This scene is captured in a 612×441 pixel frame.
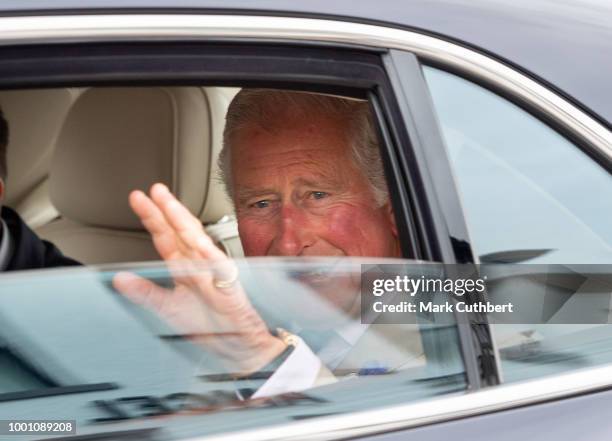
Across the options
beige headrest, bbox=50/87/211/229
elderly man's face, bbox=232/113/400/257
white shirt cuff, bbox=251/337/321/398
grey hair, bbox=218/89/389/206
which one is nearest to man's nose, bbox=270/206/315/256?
elderly man's face, bbox=232/113/400/257

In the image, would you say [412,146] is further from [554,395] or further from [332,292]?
[554,395]

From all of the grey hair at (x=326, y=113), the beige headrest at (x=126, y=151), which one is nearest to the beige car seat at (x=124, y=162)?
the beige headrest at (x=126, y=151)

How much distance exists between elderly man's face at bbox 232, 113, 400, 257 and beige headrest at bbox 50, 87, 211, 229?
0.54 metres

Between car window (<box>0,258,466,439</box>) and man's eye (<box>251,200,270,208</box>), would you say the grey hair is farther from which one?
car window (<box>0,258,466,439</box>)

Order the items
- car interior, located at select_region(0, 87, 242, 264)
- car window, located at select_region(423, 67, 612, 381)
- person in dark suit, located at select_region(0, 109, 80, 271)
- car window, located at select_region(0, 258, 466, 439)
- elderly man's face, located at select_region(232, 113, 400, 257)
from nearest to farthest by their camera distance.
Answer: car window, located at select_region(0, 258, 466, 439) → car window, located at select_region(423, 67, 612, 381) → elderly man's face, located at select_region(232, 113, 400, 257) → person in dark suit, located at select_region(0, 109, 80, 271) → car interior, located at select_region(0, 87, 242, 264)

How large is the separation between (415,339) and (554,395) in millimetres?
229

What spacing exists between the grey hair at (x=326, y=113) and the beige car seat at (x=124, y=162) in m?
0.57

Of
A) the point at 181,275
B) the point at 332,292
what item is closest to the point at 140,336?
the point at 181,275

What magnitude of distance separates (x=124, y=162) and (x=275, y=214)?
2.77ft

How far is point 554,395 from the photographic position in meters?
1.67

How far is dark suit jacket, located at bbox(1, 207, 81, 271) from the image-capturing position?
2.40 metres

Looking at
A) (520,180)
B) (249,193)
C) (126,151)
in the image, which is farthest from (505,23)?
(126,151)

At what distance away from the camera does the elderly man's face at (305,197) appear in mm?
2053

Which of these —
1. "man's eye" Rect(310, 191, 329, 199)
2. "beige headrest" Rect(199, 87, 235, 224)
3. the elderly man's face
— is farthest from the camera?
"beige headrest" Rect(199, 87, 235, 224)
